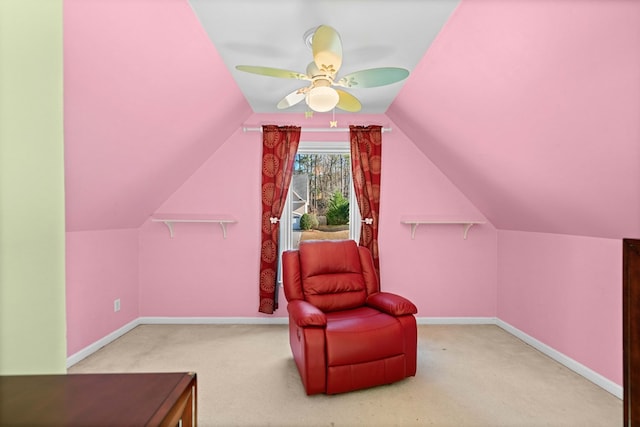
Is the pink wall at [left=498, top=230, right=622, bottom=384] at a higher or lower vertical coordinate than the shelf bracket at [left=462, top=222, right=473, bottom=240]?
lower

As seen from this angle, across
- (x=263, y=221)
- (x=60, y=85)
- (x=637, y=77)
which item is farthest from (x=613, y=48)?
(x=263, y=221)

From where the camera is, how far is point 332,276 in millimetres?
2750

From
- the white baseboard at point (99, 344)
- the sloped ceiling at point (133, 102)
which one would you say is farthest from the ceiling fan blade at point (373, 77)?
the white baseboard at point (99, 344)

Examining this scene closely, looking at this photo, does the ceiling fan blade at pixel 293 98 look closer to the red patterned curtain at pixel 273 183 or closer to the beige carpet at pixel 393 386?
the red patterned curtain at pixel 273 183

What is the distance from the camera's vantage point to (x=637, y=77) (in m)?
1.35

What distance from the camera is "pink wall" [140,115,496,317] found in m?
3.63

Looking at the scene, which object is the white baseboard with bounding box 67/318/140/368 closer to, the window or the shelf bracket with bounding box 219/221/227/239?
the shelf bracket with bounding box 219/221/227/239

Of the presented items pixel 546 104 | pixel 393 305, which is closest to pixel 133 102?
pixel 393 305

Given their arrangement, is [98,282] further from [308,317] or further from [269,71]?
[269,71]

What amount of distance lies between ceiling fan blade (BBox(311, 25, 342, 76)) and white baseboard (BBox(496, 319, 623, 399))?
2950 millimetres

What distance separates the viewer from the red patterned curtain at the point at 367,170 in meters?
3.63

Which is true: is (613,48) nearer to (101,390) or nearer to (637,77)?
(637,77)

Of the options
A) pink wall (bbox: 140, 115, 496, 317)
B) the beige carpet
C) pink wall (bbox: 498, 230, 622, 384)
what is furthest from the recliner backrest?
pink wall (bbox: 498, 230, 622, 384)

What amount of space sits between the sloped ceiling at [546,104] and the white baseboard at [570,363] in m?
1.09
